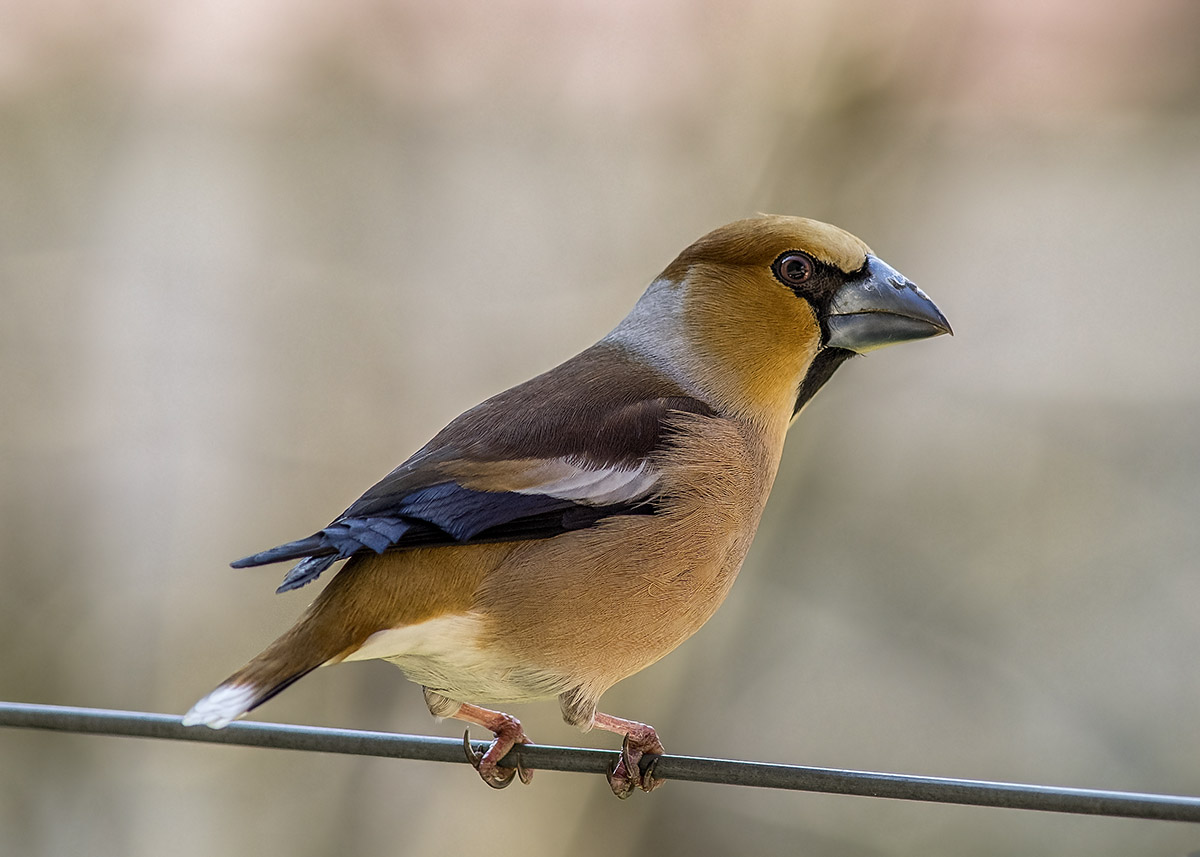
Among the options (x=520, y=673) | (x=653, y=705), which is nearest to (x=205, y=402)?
(x=653, y=705)

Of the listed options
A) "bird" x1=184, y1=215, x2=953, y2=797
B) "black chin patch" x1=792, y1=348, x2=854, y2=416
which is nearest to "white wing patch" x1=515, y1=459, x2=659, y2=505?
"bird" x1=184, y1=215, x2=953, y2=797

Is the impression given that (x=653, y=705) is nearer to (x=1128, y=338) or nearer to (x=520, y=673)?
(x=1128, y=338)

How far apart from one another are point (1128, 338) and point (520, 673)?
3609mm

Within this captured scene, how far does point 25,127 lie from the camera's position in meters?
5.04

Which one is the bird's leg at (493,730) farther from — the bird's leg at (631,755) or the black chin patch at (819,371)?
A: the black chin patch at (819,371)

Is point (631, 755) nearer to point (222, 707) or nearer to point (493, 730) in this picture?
point (493, 730)

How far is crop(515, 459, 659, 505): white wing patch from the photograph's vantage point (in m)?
2.14

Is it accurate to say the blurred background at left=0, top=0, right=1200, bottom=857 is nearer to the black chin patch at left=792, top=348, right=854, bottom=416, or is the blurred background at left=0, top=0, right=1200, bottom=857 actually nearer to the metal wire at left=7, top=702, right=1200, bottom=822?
the black chin patch at left=792, top=348, right=854, bottom=416

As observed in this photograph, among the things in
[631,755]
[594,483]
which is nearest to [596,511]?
[594,483]

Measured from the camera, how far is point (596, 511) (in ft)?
7.11

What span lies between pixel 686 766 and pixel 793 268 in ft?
3.74

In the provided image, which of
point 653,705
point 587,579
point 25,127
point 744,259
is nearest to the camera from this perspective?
point 587,579

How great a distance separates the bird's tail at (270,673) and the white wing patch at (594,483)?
0.40m

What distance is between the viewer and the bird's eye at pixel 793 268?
2.53 m
